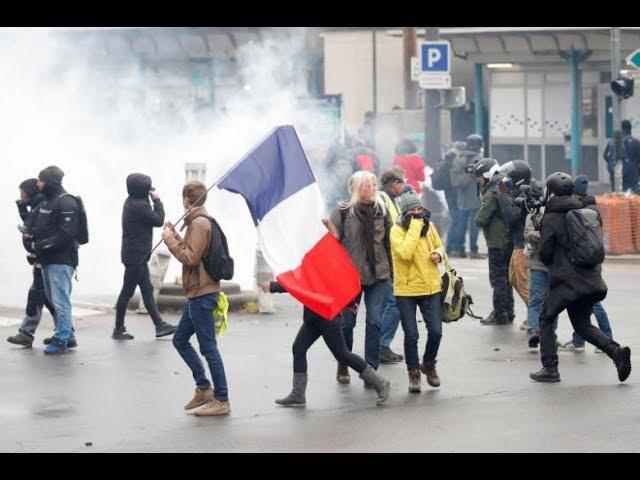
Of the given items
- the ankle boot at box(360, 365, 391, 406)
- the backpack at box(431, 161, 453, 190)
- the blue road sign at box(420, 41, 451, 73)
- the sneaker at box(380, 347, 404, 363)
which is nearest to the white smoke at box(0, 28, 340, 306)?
the ankle boot at box(360, 365, 391, 406)

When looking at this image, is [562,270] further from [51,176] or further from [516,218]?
[51,176]

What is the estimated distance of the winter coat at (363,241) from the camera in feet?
38.5

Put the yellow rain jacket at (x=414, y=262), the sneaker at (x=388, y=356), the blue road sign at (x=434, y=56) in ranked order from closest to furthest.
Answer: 1. the yellow rain jacket at (x=414, y=262)
2. the sneaker at (x=388, y=356)
3. the blue road sign at (x=434, y=56)

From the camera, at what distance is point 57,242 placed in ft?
44.3

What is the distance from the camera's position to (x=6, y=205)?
22.0m

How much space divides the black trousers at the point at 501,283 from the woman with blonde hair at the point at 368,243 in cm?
330

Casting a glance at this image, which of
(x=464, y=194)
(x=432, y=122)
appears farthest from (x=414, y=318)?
(x=432, y=122)

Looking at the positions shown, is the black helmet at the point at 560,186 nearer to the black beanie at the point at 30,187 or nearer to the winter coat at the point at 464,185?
the black beanie at the point at 30,187

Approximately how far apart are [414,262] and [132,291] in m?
4.12

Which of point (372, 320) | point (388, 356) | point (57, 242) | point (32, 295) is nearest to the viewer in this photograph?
point (372, 320)

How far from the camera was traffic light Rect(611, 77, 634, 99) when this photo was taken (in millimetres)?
23141

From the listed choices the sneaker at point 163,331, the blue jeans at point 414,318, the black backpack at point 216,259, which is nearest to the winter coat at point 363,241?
the blue jeans at point 414,318
